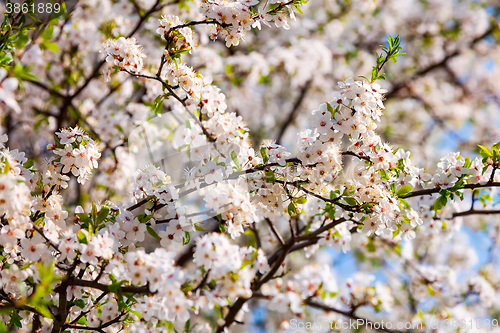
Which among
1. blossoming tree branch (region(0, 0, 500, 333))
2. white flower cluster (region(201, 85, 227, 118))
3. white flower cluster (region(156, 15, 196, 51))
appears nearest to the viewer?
blossoming tree branch (region(0, 0, 500, 333))

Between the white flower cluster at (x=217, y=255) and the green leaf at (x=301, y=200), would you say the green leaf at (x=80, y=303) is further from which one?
the green leaf at (x=301, y=200)

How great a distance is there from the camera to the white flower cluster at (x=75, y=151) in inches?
89.4

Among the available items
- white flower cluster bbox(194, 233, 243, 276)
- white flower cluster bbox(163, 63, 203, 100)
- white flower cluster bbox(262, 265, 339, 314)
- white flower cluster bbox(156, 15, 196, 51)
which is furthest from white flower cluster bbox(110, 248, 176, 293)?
white flower cluster bbox(262, 265, 339, 314)

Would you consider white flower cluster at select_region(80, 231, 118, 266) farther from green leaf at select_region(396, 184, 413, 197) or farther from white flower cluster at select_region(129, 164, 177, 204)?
green leaf at select_region(396, 184, 413, 197)

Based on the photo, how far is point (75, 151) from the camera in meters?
2.25

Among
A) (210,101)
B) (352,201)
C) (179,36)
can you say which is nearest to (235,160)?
(210,101)

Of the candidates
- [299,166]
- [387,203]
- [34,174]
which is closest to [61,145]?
[34,174]

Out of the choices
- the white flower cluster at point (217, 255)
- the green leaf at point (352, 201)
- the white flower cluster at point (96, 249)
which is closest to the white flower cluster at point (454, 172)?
the green leaf at point (352, 201)

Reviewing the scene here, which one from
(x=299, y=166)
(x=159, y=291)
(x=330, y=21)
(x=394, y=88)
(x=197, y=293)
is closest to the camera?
(x=159, y=291)

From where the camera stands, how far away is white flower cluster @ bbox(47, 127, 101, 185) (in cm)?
227

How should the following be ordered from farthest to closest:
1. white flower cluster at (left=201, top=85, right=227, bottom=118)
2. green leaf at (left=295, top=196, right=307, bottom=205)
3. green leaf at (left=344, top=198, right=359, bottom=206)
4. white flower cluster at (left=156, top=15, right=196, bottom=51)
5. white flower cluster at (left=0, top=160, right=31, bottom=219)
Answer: white flower cluster at (left=201, top=85, right=227, bottom=118) → white flower cluster at (left=156, top=15, right=196, bottom=51) → green leaf at (left=295, top=196, right=307, bottom=205) → green leaf at (left=344, top=198, right=359, bottom=206) → white flower cluster at (left=0, top=160, right=31, bottom=219)

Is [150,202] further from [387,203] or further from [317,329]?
[317,329]

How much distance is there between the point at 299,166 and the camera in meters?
2.26

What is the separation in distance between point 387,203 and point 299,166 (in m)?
0.55
